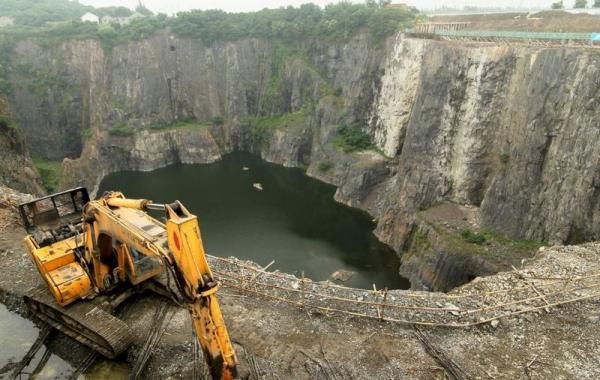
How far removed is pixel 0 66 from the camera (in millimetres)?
58594

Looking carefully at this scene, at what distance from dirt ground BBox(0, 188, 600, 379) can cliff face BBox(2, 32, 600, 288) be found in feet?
38.2

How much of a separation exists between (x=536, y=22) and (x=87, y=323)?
133ft

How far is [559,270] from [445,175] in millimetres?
20245

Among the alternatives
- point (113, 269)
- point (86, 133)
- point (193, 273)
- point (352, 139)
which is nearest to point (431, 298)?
point (193, 273)

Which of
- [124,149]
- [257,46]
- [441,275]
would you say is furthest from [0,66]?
[441,275]

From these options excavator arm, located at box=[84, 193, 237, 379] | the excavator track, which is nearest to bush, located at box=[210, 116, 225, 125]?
the excavator track

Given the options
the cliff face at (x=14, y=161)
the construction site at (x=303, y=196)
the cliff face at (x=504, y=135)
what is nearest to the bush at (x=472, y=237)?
the construction site at (x=303, y=196)

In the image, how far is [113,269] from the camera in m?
13.2

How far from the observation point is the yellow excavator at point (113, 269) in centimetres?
822

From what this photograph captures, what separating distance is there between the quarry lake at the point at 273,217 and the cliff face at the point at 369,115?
7.16 feet

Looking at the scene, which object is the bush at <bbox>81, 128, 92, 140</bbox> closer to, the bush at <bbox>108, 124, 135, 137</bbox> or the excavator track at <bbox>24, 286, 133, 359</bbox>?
the bush at <bbox>108, 124, 135, 137</bbox>

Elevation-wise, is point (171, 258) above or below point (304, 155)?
above

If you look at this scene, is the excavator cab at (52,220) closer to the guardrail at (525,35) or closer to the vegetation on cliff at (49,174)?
the guardrail at (525,35)

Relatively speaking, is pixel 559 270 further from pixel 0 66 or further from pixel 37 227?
pixel 0 66
